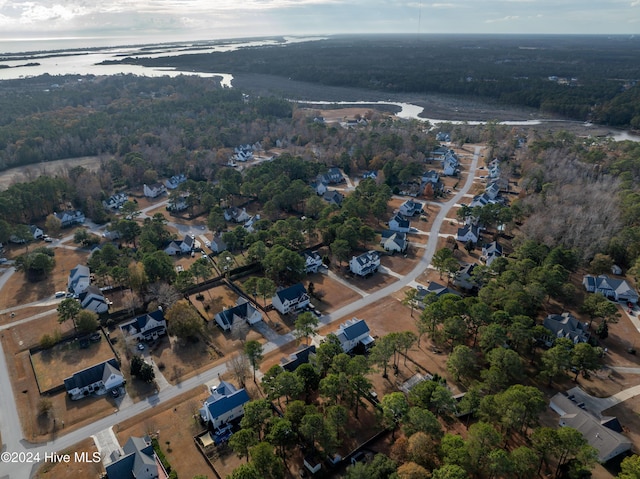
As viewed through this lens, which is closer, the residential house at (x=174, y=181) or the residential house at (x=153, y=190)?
the residential house at (x=153, y=190)

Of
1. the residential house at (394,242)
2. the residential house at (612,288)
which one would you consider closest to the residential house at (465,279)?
the residential house at (394,242)

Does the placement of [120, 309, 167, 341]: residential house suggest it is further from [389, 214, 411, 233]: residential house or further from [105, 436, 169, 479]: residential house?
[389, 214, 411, 233]: residential house

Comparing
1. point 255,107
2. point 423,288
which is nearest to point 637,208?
point 423,288

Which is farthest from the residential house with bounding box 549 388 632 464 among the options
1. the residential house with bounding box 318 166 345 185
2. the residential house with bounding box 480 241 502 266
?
the residential house with bounding box 318 166 345 185

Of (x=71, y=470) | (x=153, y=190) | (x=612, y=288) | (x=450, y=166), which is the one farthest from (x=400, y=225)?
(x=71, y=470)

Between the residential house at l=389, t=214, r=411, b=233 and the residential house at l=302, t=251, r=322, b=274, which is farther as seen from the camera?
the residential house at l=389, t=214, r=411, b=233

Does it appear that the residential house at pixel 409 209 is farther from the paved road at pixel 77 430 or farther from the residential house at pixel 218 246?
the residential house at pixel 218 246
